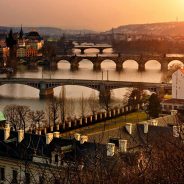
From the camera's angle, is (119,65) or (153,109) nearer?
(153,109)

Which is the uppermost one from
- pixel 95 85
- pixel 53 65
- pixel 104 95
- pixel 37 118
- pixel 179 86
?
pixel 53 65

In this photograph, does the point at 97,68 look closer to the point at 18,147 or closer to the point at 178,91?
the point at 178,91

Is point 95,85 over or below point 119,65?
below

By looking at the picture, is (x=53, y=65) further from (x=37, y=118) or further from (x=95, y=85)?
(x=37, y=118)

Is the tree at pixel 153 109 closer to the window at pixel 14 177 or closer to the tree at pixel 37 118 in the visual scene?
the tree at pixel 37 118

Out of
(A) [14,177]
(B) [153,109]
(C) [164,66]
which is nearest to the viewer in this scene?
(A) [14,177]


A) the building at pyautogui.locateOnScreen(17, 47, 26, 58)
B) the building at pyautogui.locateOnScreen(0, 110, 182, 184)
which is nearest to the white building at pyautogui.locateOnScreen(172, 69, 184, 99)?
the building at pyautogui.locateOnScreen(0, 110, 182, 184)

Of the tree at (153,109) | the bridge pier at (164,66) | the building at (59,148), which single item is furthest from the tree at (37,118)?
the bridge pier at (164,66)

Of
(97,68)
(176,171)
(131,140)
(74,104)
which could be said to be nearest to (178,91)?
(74,104)

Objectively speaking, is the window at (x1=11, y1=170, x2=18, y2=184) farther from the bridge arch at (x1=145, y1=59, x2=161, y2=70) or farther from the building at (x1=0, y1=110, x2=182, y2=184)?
the bridge arch at (x1=145, y1=59, x2=161, y2=70)

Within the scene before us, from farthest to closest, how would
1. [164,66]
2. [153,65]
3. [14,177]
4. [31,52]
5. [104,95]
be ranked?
1. [31,52]
2. [153,65]
3. [164,66]
4. [104,95]
5. [14,177]

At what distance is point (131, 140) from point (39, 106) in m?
9.11

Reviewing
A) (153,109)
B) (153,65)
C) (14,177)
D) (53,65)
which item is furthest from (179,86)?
(153,65)

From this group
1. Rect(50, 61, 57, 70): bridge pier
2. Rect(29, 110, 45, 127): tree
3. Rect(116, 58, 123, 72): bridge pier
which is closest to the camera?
Rect(29, 110, 45, 127): tree
